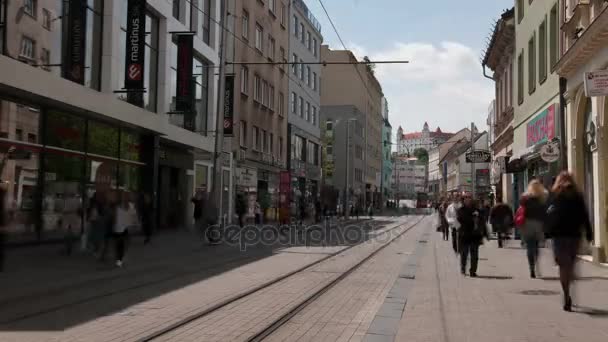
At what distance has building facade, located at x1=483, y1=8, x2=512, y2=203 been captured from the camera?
97.5 ft

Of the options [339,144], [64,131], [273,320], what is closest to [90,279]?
[273,320]

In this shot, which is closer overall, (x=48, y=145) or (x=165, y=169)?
(x=48, y=145)

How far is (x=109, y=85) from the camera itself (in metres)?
21.0

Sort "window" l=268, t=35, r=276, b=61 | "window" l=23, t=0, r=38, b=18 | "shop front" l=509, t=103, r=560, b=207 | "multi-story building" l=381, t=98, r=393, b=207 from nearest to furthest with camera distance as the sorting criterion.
A: "window" l=23, t=0, r=38, b=18 → "shop front" l=509, t=103, r=560, b=207 → "window" l=268, t=35, r=276, b=61 → "multi-story building" l=381, t=98, r=393, b=207

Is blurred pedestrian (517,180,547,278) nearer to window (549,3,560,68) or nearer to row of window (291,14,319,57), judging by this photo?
window (549,3,560,68)

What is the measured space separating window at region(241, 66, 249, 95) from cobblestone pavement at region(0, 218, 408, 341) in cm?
1993

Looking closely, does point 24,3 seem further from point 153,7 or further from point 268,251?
point 268,251

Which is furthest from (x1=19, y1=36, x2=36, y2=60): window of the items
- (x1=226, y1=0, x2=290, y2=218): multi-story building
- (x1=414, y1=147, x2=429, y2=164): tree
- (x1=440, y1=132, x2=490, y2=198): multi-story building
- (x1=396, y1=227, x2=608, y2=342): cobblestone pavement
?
(x1=414, y1=147, x2=429, y2=164): tree

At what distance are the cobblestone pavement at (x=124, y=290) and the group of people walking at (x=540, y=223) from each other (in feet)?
12.6

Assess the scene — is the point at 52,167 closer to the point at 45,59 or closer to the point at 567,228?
the point at 45,59

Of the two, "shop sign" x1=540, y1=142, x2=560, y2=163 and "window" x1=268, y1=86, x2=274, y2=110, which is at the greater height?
"window" x1=268, y1=86, x2=274, y2=110

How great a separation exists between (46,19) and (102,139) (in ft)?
15.7

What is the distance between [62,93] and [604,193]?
13693 mm

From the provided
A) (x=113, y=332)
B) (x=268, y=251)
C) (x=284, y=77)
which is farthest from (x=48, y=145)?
(x=284, y=77)
